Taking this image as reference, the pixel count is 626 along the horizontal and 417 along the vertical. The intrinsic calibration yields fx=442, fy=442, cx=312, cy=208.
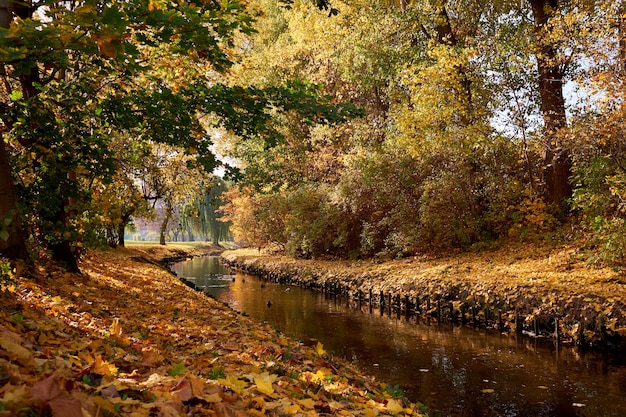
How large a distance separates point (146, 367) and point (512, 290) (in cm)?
1021

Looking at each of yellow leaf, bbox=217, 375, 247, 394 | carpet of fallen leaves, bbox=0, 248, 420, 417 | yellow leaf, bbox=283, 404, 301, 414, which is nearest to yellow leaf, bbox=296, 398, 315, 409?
carpet of fallen leaves, bbox=0, 248, 420, 417

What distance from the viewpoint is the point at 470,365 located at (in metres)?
8.73

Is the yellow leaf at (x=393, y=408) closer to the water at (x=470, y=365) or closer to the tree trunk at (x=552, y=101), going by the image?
the water at (x=470, y=365)

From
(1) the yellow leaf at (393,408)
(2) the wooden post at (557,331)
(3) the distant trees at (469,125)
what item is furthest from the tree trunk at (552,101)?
(1) the yellow leaf at (393,408)

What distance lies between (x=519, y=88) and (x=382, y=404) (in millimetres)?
14476

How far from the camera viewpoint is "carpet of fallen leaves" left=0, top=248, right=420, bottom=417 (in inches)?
95.5

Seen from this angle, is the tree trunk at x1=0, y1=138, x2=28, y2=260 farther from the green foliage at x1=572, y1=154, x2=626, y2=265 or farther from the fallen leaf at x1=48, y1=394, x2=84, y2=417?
the green foliage at x1=572, y1=154, x2=626, y2=265

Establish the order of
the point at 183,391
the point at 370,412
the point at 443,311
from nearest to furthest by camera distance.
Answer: the point at 183,391 → the point at 370,412 → the point at 443,311

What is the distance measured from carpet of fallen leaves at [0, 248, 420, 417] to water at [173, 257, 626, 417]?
249cm

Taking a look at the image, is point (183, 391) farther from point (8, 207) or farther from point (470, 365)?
point (470, 365)

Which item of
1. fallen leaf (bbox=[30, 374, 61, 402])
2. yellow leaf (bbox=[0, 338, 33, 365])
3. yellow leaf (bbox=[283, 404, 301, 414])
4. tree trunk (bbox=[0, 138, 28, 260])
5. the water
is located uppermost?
tree trunk (bbox=[0, 138, 28, 260])

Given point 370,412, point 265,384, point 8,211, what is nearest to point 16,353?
point 265,384

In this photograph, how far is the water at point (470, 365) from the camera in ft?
22.2

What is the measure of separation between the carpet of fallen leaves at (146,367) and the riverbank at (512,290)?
6673mm
